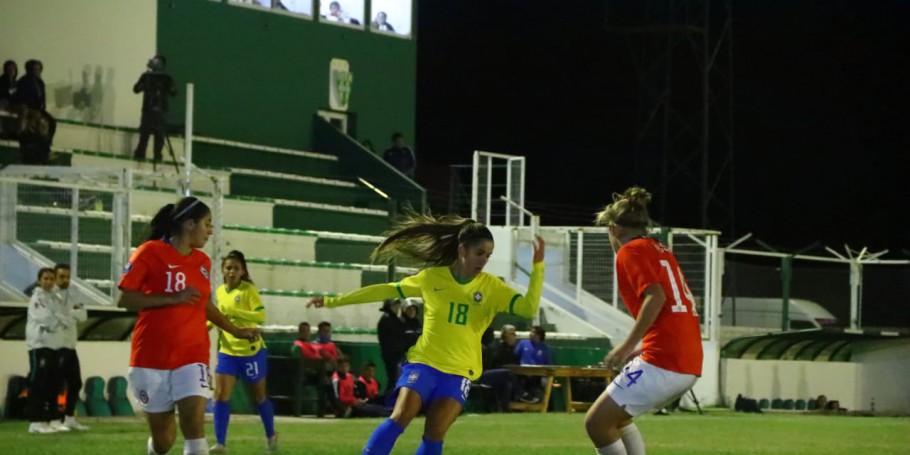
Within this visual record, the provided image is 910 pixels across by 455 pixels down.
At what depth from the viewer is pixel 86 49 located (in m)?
30.5

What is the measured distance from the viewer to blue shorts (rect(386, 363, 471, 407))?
1045cm

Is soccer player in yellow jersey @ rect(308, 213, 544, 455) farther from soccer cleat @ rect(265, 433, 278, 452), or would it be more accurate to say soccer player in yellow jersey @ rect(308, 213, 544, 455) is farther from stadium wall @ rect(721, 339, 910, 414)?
stadium wall @ rect(721, 339, 910, 414)

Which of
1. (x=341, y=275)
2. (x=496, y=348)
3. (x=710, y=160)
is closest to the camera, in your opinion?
(x=496, y=348)

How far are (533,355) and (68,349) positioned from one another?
9.35m

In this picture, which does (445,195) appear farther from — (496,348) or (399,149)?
(496,348)

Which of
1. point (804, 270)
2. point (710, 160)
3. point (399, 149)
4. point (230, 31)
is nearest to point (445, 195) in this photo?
point (399, 149)

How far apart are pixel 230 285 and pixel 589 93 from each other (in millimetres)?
28731

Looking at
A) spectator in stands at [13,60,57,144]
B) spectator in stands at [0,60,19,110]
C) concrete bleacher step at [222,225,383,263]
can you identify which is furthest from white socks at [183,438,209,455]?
spectator in stands at [0,60,19,110]

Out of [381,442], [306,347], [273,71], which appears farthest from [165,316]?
[273,71]

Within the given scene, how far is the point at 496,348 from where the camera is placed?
25.2 m

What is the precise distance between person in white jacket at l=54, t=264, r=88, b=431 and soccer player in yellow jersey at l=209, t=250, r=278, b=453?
8.90 ft

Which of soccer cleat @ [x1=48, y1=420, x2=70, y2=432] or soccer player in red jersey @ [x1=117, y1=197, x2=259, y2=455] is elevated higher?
soccer player in red jersey @ [x1=117, y1=197, x2=259, y2=455]

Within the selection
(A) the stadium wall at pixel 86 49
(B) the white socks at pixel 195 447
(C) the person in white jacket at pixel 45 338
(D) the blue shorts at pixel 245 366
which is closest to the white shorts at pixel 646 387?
(B) the white socks at pixel 195 447

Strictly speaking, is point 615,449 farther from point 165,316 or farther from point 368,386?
point 368,386
